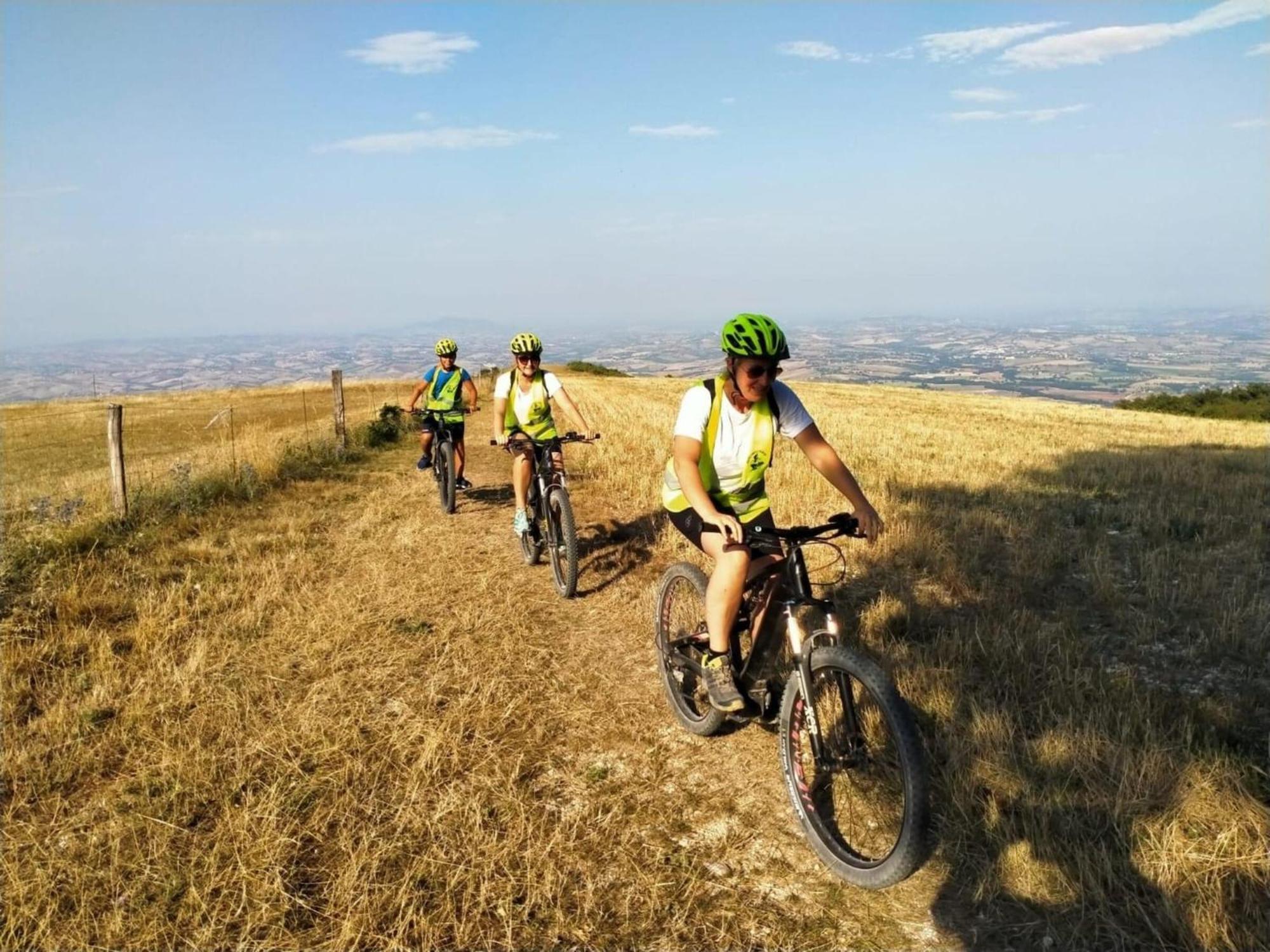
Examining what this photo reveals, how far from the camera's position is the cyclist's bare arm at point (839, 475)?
3666mm

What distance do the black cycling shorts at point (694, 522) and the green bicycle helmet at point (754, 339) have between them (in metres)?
0.96

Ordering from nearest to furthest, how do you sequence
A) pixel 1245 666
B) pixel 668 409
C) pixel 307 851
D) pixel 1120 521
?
pixel 307 851 < pixel 1245 666 < pixel 1120 521 < pixel 668 409

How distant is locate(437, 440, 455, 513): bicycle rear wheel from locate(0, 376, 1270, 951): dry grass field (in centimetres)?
202

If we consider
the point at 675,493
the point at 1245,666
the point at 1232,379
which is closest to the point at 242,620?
the point at 675,493

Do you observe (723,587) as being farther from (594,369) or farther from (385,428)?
(594,369)

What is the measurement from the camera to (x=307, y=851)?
11.2 ft

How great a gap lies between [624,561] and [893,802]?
4.75 metres

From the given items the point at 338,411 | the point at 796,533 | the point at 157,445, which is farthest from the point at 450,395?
the point at 157,445

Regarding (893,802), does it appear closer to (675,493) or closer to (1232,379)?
(675,493)

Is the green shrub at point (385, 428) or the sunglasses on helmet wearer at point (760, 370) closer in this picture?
the sunglasses on helmet wearer at point (760, 370)

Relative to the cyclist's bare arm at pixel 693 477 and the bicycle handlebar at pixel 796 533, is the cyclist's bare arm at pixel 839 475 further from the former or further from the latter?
the cyclist's bare arm at pixel 693 477

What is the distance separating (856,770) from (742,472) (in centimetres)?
163

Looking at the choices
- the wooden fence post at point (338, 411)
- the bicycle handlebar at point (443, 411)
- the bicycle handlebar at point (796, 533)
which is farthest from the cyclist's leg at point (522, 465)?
the wooden fence post at point (338, 411)

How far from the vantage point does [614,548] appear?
337 inches
